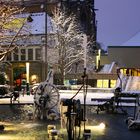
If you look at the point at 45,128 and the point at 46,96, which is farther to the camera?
the point at 46,96

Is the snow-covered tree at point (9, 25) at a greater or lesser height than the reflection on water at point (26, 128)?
greater

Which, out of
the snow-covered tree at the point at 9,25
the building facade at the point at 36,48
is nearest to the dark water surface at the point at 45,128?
the snow-covered tree at the point at 9,25

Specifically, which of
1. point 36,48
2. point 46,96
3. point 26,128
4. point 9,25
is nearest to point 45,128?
point 26,128

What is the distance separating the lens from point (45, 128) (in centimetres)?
1841

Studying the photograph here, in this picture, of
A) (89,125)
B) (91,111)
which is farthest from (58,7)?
(89,125)

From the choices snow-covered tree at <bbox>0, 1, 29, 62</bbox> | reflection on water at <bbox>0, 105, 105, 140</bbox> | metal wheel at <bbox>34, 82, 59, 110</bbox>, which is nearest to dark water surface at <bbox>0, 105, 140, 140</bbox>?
reflection on water at <bbox>0, 105, 105, 140</bbox>

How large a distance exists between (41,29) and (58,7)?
18.5 feet

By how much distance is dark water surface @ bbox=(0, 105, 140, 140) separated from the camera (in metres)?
16.3

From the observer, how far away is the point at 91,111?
2603 centimetres

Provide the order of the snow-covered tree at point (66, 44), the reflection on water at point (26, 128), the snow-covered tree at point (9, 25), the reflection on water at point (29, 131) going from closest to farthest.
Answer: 1. the reflection on water at point (29, 131)
2. the reflection on water at point (26, 128)
3. the snow-covered tree at point (9, 25)
4. the snow-covered tree at point (66, 44)

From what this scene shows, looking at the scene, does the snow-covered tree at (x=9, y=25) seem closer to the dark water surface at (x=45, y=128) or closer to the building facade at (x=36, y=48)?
the dark water surface at (x=45, y=128)

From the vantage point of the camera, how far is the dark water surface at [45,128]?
642 inches

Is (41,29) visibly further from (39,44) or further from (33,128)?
(33,128)

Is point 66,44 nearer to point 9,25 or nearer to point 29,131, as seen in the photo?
point 9,25
